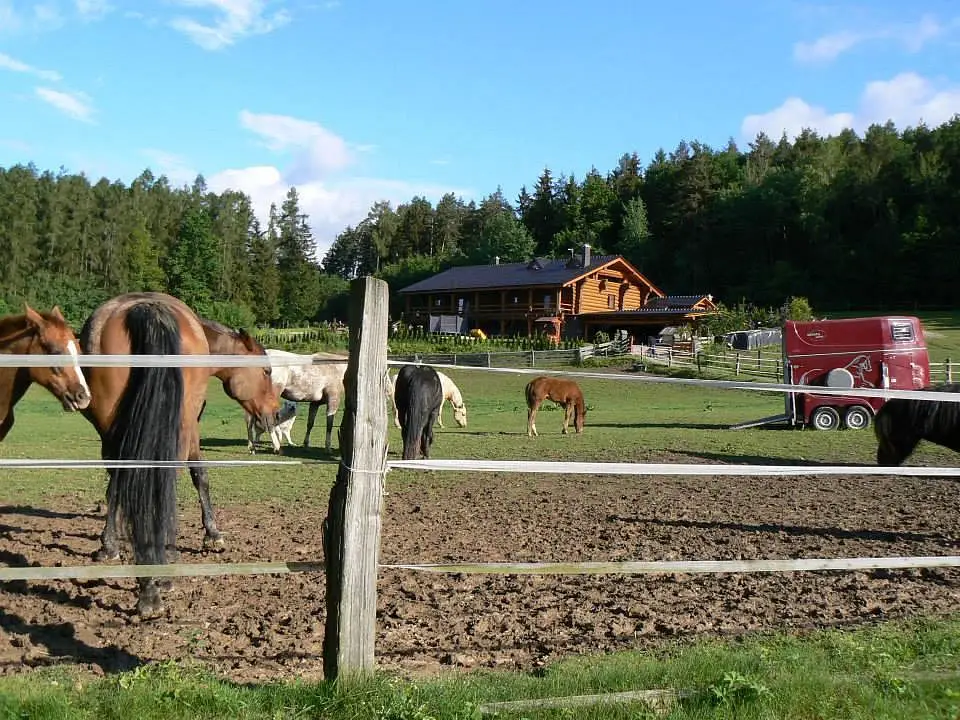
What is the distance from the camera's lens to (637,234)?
89.2 metres

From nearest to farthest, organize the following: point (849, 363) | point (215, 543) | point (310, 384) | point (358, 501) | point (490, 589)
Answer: point (358, 501), point (490, 589), point (215, 543), point (310, 384), point (849, 363)

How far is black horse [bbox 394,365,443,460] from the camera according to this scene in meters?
10.9

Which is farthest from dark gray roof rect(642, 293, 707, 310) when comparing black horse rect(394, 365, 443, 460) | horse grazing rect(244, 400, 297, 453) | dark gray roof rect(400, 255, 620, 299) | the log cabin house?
black horse rect(394, 365, 443, 460)

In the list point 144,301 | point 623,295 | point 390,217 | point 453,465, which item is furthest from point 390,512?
point 390,217

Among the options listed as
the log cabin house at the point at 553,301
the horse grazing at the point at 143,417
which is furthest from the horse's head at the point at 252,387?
the log cabin house at the point at 553,301

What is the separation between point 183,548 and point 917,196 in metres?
78.9

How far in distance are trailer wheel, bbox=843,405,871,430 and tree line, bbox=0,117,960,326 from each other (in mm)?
47576

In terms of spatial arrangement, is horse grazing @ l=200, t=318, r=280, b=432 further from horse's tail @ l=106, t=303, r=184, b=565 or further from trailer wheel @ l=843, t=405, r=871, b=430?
trailer wheel @ l=843, t=405, r=871, b=430

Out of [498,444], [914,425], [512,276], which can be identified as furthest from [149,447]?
[512,276]

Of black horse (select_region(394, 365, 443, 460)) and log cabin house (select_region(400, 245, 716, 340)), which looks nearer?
black horse (select_region(394, 365, 443, 460))

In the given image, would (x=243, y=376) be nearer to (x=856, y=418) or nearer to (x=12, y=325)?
(x=12, y=325)

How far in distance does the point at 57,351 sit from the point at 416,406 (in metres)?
6.17

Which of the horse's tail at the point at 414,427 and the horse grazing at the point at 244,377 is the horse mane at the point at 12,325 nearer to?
the horse grazing at the point at 244,377

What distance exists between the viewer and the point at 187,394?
5.49m
